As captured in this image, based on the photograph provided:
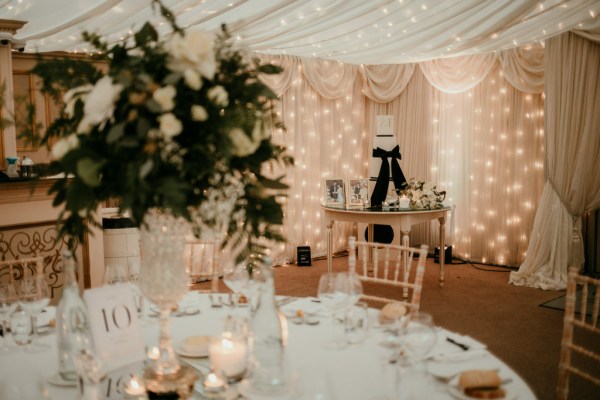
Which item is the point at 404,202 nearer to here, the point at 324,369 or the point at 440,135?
the point at 440,135

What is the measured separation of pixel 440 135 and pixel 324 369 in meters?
5.73

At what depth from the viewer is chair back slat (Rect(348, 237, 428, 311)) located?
7.92 ft

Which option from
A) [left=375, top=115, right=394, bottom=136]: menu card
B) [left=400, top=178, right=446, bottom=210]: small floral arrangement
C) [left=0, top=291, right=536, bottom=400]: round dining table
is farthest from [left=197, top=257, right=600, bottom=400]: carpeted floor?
[left=0, top=291, right=536, bottom=400]: round dining table

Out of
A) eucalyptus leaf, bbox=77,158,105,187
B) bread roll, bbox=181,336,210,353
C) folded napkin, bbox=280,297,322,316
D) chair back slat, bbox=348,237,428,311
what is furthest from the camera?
chair back slat, bbox=348,237,428,311

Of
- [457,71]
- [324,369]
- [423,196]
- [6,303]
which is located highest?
[457,71]

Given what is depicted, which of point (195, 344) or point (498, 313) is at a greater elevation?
point (195, 344)

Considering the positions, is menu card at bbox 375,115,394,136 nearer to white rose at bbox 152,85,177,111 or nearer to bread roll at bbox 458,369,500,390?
bread roll at bbox 458,369,500,390

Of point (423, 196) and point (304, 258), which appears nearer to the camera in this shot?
point (423, 196)

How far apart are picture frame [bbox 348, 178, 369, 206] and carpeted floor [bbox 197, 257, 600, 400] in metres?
0.96

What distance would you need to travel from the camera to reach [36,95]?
669 centimetres

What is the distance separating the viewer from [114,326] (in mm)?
1596

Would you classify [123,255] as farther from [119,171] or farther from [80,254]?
[119,171]

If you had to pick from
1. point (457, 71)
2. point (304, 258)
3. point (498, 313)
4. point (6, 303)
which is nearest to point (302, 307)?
point (6, 303)

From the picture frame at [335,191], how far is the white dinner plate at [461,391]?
4.12 metres
